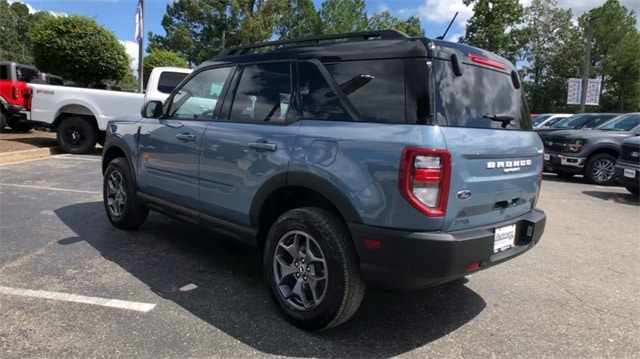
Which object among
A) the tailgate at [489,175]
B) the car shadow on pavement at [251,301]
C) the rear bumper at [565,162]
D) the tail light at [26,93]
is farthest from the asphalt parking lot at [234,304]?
the tail light at [26,93]

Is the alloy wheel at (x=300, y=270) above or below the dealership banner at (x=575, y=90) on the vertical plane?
below

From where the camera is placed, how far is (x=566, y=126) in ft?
43.6

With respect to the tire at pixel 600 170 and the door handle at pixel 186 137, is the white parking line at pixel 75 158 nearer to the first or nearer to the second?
the door handle at pixel 186 137

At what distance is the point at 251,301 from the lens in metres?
3.67

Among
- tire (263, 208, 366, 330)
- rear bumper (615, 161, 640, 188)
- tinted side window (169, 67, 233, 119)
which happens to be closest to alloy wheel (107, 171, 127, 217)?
tinted side window (169, 67, 233, 119)

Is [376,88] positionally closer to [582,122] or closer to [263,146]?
[263,146]

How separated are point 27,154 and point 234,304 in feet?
29.1

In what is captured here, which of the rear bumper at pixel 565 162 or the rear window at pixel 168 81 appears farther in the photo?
the rear bumper at pixel 565 162

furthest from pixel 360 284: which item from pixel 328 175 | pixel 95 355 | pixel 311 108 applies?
pixel 95 355

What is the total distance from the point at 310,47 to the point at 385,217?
1.47 meters

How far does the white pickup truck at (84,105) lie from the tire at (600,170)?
9.54 meters

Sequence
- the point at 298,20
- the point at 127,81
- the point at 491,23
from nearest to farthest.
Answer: the point at 127,81 → the point at 491,23 → the point at 298,20

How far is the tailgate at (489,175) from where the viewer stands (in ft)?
9.25

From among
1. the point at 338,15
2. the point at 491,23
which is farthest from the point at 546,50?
the point at 338,15
